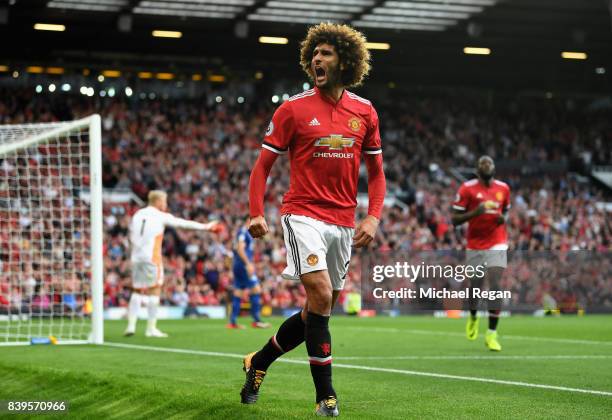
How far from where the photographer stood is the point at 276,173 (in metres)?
34.9

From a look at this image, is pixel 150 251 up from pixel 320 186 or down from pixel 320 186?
down

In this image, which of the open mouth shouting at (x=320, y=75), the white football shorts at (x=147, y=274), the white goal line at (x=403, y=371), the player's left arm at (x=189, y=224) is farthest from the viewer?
the white football shorts at (x=147, y=274)

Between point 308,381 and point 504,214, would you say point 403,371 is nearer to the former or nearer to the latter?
point 308,381

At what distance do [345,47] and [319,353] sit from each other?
1.85 metres

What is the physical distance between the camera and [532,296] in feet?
89.3

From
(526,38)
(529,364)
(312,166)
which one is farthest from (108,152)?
(312,166)

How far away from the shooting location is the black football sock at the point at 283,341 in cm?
662

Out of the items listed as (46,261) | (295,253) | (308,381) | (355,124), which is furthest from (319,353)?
(46,261)

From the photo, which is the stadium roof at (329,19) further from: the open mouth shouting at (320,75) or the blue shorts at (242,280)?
the open mouth shouting at (320,75)

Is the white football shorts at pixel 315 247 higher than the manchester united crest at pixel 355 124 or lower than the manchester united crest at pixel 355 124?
lower

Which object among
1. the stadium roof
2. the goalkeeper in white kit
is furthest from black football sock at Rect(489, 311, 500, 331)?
the stadium roof

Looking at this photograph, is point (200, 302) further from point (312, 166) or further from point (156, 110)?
point (312, 166)

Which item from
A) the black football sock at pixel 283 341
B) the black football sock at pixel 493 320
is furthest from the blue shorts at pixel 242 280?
the black football sock at pixel 283 341

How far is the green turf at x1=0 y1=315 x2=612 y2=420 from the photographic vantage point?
6.60 metres
